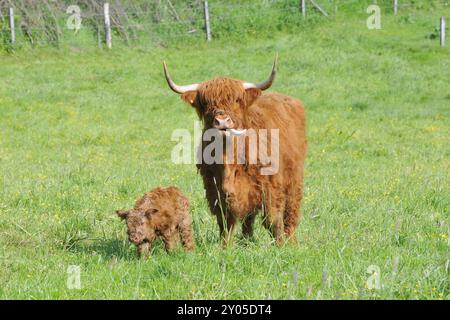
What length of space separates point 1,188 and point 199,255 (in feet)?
13.9

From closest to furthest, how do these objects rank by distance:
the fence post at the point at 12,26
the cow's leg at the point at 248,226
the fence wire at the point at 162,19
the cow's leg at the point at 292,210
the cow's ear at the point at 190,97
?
the cow's ear at the point at 190,97 → the cow's leg at the point at 248,226 → the cow's leg at the point at 292,210 → the fence post at the point at 12,26 → the fence wire at the point at 162,19

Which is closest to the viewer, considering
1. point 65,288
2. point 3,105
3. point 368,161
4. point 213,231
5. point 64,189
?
point 65,288

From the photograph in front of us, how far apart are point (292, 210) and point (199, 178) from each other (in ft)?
9.90

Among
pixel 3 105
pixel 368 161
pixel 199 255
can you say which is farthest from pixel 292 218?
pixel 3 105

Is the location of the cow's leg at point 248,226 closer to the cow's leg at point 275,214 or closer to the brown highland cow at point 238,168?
the brown highland cow at point 238,168

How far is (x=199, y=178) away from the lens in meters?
9.89

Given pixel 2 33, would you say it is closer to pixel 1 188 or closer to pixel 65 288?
pixel 1 188

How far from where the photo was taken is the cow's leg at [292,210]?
6916 mm

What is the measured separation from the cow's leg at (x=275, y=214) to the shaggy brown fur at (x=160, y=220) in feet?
2.31

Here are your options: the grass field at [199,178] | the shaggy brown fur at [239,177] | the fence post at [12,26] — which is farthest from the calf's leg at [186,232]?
the fence post at [12,26]

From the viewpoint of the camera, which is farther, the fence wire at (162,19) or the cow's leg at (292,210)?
the fence wire at (162,19)

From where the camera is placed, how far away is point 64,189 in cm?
865

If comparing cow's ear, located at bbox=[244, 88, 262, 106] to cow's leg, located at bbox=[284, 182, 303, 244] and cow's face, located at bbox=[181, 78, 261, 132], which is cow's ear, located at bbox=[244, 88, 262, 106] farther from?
cow's leg, located at bbox=[284, 182, 303, 244]

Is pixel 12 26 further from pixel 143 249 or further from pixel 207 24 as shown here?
pixel 143 249
